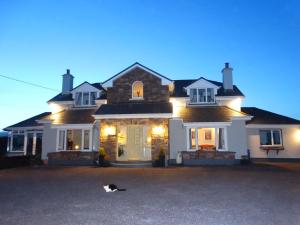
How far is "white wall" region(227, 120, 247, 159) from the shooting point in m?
16.7

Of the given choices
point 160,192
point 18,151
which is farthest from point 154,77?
point 18,151

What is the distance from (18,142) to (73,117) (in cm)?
852

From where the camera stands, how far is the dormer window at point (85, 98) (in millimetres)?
20062

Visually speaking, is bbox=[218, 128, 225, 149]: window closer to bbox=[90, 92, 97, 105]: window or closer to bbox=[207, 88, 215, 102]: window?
bbox=[207, 88, 215, 102]: window

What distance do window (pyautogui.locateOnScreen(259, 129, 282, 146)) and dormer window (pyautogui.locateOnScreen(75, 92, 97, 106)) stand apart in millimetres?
15606

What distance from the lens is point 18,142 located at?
2262cm

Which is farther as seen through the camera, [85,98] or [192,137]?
[85,98]

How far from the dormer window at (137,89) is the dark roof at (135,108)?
108 cm

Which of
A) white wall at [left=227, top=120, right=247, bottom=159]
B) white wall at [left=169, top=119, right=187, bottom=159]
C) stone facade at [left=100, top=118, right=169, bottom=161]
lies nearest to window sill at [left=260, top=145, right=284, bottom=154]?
white wall at [left=227, top=120, right=247, bottom=159]

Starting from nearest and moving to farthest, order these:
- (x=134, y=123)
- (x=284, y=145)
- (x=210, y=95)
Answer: (x=134, y=123), (x=210, y=95), (x=284, y=145)

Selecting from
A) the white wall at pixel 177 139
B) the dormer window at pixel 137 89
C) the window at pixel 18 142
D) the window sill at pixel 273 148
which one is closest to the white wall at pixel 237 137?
the white wall at pixel 177 139

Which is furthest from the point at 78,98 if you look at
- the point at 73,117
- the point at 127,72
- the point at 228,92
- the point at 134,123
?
the point at 228,92

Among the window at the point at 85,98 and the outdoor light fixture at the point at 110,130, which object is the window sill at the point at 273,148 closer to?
the outdoor light fixture at the point at 110,130

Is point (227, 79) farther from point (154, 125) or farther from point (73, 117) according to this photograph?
point (73, 117)
